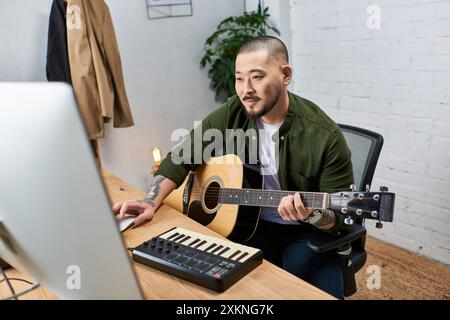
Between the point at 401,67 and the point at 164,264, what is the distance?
6.14ft

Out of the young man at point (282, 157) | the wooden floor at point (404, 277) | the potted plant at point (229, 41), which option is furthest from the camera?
the potted plant at point (229, 41)

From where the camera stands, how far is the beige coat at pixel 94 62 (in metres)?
2.42

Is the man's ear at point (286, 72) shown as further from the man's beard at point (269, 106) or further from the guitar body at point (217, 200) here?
the guitar body at point (217, 200)

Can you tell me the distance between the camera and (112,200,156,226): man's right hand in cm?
130

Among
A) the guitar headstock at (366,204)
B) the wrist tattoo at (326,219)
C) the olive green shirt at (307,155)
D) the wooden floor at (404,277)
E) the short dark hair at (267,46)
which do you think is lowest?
the wooden floor at (404,277)

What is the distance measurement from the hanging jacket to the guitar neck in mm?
1481

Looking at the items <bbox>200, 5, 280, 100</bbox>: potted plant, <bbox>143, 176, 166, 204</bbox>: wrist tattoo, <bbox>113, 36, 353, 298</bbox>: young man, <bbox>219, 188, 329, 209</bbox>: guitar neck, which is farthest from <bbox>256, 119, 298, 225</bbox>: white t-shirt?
<bbox>200, 5, 280, 100</bbox>: potted plant

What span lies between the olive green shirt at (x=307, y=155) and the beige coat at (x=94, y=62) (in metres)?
1.11

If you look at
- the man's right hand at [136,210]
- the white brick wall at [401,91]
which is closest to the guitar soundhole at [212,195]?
the man's right hand at [136,210]

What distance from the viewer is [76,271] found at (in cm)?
66
